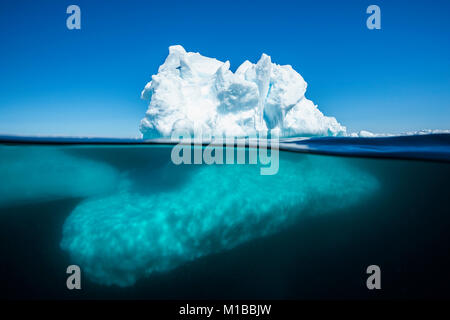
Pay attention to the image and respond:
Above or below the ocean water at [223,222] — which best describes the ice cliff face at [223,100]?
above

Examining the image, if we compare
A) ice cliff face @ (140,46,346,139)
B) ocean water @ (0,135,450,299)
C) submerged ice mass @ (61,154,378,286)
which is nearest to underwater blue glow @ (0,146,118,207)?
ocean water @ (0,135,450,299)

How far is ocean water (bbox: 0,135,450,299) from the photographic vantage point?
4777 millimetres

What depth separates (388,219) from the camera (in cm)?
796

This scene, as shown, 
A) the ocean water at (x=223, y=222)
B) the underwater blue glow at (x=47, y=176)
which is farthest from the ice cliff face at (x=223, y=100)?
the ocean water at (x=223, y=222)

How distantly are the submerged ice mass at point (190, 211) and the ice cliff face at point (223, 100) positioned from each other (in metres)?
12.9

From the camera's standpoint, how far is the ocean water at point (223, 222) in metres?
4.78

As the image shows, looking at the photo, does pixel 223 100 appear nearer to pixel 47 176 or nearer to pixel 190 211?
pixel 47 176

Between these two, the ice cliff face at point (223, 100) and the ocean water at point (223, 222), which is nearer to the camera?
the ocean water at point (223, 222)

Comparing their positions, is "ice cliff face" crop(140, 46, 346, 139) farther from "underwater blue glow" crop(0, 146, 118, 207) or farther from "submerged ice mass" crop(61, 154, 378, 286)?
"submerged ice mass" crop(61, 154, 378, 286)

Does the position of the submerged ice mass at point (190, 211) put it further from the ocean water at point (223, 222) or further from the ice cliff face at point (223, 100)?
the ice cliff face at point (223, 100)

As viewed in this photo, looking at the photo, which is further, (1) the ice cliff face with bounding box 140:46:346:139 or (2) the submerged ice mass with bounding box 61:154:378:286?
(1) the ice cliff face with bounding box 140:46:346:139

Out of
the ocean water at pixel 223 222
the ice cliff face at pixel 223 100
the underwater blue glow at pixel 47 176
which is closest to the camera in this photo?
the ocean water at pixel 223 222

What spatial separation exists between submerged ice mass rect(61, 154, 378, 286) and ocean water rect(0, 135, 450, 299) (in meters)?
0.04
